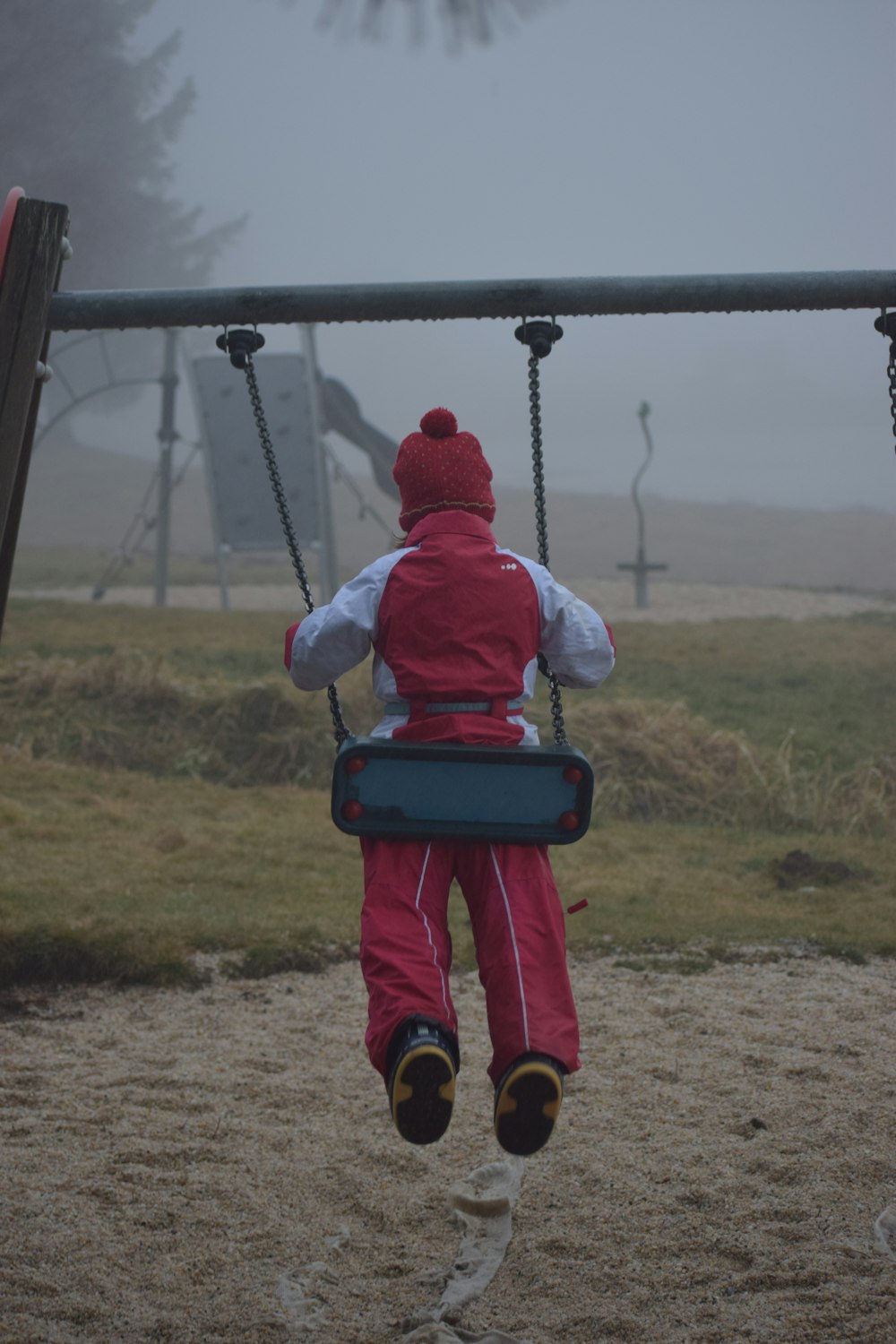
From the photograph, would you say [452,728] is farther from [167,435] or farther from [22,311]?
[167,435]

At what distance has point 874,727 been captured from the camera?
6828 mm

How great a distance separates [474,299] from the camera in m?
2.47

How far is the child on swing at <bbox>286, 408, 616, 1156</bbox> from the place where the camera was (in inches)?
71.0

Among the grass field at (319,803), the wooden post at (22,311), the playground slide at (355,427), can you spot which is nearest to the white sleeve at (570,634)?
the wooden post at (22,311)

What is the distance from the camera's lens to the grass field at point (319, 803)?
161 inches

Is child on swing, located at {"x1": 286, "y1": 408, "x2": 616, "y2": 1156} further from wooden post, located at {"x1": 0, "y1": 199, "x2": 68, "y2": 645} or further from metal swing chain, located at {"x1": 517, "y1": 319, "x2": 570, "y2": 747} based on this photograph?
wooden post, located at {"x1": 0, "y1": 199, "x2": 68, "y2": 645}

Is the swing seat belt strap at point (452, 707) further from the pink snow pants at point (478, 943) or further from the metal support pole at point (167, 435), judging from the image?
the metal support pole at point (167, 435)

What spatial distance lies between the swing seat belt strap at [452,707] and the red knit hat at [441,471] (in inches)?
13.2

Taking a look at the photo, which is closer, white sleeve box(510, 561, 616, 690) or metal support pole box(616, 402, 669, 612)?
white sleeve box(510, 561, 616, 690)

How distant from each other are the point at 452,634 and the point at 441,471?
1.01ft

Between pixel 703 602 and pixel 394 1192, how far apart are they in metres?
9.47

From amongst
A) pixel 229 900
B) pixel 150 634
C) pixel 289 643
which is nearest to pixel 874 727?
pixel 229 900

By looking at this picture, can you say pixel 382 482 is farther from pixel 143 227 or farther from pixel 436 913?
pixel 143 227

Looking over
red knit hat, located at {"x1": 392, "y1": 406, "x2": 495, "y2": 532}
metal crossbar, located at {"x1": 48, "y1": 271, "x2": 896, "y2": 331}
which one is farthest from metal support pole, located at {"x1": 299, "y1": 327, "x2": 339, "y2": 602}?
red knit hat, located at {"x1": 392, "y1": 406, "x2": 495, "y2": 532}
